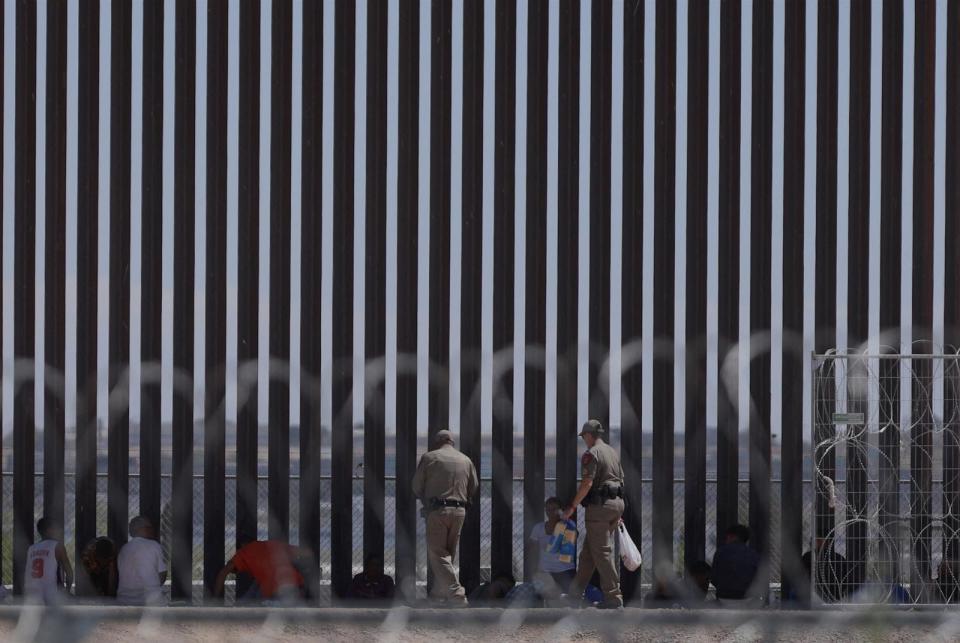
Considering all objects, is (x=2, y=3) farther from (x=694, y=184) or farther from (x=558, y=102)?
(x=694, y=184)

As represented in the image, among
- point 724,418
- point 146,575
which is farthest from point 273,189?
point 724,418

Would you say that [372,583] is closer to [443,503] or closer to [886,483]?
[443,503]

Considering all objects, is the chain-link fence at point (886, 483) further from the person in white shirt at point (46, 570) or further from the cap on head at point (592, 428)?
the person in white shirt at point (46, 570)

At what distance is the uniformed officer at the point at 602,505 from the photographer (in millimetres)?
9125

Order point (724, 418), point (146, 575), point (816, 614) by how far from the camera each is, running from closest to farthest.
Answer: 1. point (816, 614)
2. point (146, 575)
3. point (724, 418)

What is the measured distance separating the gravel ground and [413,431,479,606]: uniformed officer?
2360mm

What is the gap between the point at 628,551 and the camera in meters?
9.10

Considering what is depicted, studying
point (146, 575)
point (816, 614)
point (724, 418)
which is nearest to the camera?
point (816, 614)

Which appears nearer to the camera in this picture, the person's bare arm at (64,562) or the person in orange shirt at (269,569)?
the person in orange shirt at (269,569)

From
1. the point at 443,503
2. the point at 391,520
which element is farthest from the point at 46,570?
the point at 443,503

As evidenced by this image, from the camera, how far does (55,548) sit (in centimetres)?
940

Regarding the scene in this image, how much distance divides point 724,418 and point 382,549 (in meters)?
2.77

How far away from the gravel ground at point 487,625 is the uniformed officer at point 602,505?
2184 mm

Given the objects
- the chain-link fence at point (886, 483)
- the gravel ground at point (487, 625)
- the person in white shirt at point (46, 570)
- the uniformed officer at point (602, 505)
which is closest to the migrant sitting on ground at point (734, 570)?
the chain-link fence at point (886, 483)
